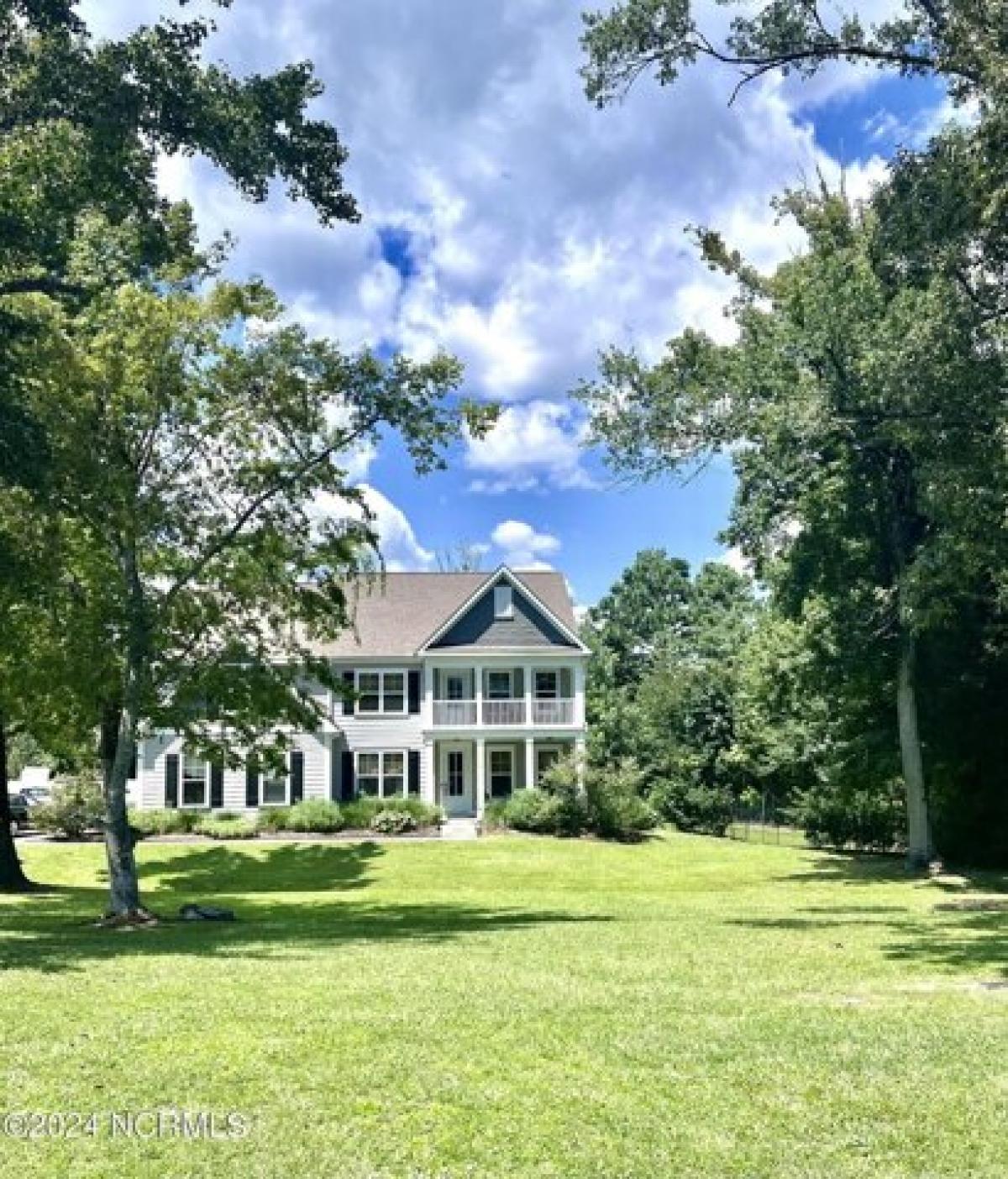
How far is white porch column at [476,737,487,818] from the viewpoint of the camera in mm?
38531

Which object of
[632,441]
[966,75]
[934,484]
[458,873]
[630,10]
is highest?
[630,10]

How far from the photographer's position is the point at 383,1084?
6.02 metres

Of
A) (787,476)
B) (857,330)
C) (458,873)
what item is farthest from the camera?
(458,873)

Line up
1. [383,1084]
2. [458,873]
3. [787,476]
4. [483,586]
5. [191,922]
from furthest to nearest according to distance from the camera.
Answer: [483,586]
[458,873]
[787,476]
[191,922]
[383,1084]

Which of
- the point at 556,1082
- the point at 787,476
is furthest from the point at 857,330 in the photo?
the point at 556,1082

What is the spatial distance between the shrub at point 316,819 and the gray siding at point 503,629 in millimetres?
7295

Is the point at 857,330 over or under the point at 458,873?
over

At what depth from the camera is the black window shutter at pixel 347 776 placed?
38.9m

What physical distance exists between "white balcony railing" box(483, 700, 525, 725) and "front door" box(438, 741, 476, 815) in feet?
7.19

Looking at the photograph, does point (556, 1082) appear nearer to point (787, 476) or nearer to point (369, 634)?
point (787, 476)

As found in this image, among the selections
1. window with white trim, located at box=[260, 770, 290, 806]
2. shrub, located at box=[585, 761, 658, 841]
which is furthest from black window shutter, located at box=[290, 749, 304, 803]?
shrub, located at box=[585, 761, 658, 841]

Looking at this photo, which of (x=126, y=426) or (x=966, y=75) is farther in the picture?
(x=126, y=426)

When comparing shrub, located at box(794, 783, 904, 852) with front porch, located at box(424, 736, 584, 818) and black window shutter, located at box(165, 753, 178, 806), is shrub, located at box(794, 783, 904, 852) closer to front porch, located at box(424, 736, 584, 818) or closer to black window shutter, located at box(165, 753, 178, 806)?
front porch, located at box(424, 736, 584, 818)

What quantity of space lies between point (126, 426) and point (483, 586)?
23.7m
